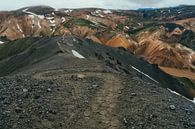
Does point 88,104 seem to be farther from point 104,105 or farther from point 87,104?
point 104,105

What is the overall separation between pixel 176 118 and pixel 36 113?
786 centimetres

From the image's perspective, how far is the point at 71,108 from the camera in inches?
1052

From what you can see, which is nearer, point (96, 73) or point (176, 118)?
point (176, 118)

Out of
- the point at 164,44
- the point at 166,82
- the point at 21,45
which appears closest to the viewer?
the point at 166,82

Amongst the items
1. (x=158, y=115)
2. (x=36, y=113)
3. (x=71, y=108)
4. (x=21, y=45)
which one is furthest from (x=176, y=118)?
(x=21, y=45)

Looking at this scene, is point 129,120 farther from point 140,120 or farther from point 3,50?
point 3,50

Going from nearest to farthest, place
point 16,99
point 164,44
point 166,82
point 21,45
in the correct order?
point 16,99
point 166,82
point 21,45
point 164,44

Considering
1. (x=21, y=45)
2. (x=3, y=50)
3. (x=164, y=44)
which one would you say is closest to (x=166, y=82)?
(x=21, y=45)

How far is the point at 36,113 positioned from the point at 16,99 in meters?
2.42

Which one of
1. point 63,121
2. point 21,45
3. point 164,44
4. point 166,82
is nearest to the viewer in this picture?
point 63,121

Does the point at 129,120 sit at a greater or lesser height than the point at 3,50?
greater

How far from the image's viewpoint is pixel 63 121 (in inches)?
989

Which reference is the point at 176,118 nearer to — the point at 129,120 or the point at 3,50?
the point at 129,120

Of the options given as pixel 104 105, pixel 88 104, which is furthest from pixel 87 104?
pixel 104 105
